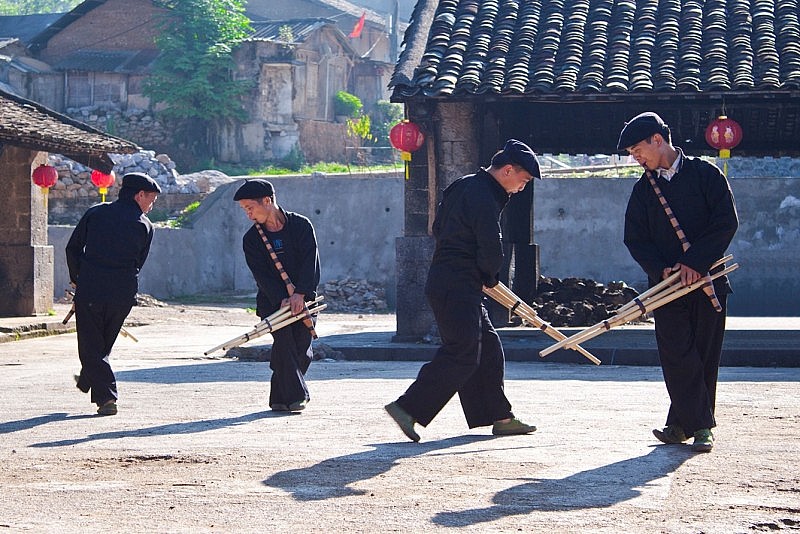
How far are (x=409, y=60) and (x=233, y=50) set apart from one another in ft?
88.8

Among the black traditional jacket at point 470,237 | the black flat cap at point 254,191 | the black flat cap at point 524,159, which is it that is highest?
the black flat cap at point 524,159

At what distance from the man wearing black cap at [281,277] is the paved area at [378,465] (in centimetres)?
27

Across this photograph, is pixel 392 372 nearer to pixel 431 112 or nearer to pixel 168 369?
pixel 168 369

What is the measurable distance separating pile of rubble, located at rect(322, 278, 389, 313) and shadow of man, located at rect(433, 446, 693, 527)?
64.0 ft

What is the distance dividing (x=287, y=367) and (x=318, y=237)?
61.9 feet

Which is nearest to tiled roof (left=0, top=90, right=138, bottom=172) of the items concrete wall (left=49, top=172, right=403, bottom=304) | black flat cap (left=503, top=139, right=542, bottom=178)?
concrete wall (left=49, top=172, right=403, bottom=304)

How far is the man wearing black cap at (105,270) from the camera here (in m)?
9.16

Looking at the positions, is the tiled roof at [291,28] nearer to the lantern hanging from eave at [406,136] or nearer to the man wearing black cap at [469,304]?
the lantern hanging from eave at [406,136]

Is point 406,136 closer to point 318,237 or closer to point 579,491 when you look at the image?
point 579,491

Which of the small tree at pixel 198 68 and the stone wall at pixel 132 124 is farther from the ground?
the small tree at pixel 198 68

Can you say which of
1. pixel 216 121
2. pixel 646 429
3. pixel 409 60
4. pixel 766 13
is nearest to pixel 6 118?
pixel 409 60

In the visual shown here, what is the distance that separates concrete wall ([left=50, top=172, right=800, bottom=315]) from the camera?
24734 mm

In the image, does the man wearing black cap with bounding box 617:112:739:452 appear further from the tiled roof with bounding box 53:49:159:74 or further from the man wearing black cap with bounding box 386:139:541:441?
the tiled roof with bounding box 53:49:159:74

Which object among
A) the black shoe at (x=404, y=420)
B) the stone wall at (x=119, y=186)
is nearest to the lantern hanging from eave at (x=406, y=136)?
the black shoe at (x=404, y=420)
